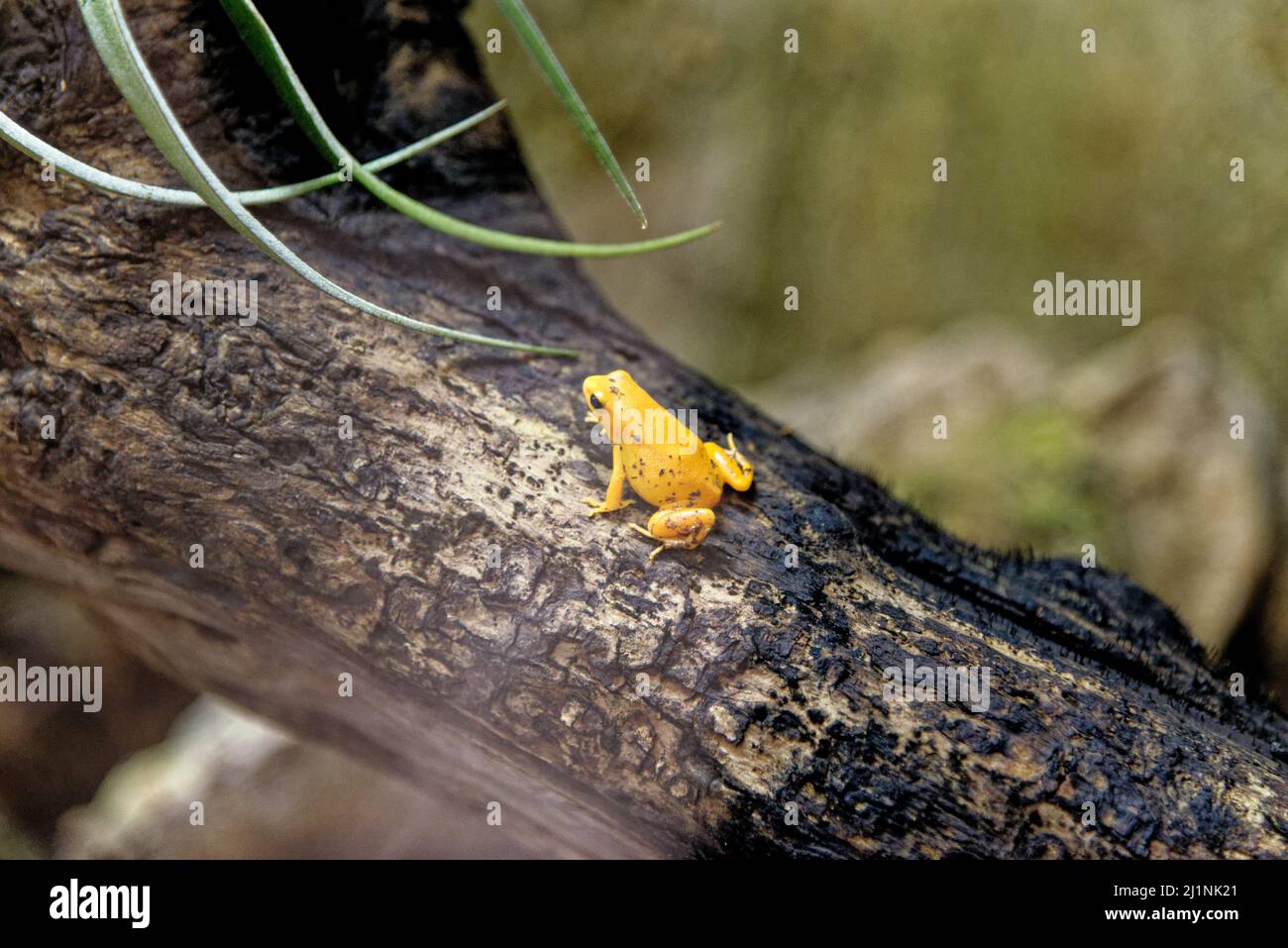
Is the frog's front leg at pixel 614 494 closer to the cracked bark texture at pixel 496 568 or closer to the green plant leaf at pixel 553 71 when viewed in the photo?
the cracked bark texture at pixel 496 568

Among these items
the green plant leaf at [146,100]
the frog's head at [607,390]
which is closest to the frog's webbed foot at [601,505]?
the frog's head at [607,390]

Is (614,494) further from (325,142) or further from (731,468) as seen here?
(325,142)

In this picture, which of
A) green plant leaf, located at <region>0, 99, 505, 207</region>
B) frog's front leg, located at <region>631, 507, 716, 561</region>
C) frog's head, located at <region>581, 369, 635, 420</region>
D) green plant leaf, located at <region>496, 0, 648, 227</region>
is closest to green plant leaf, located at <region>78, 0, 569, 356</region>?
green plant leaf, located at <region>0, 99, 505, 207</region>

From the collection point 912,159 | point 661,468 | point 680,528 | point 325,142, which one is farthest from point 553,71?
point 912,159

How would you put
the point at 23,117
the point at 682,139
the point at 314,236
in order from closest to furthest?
the point at 23,117, the point at 314,236, the point at 682,139

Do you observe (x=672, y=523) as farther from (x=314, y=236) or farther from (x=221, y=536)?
(x=314, y=236)
